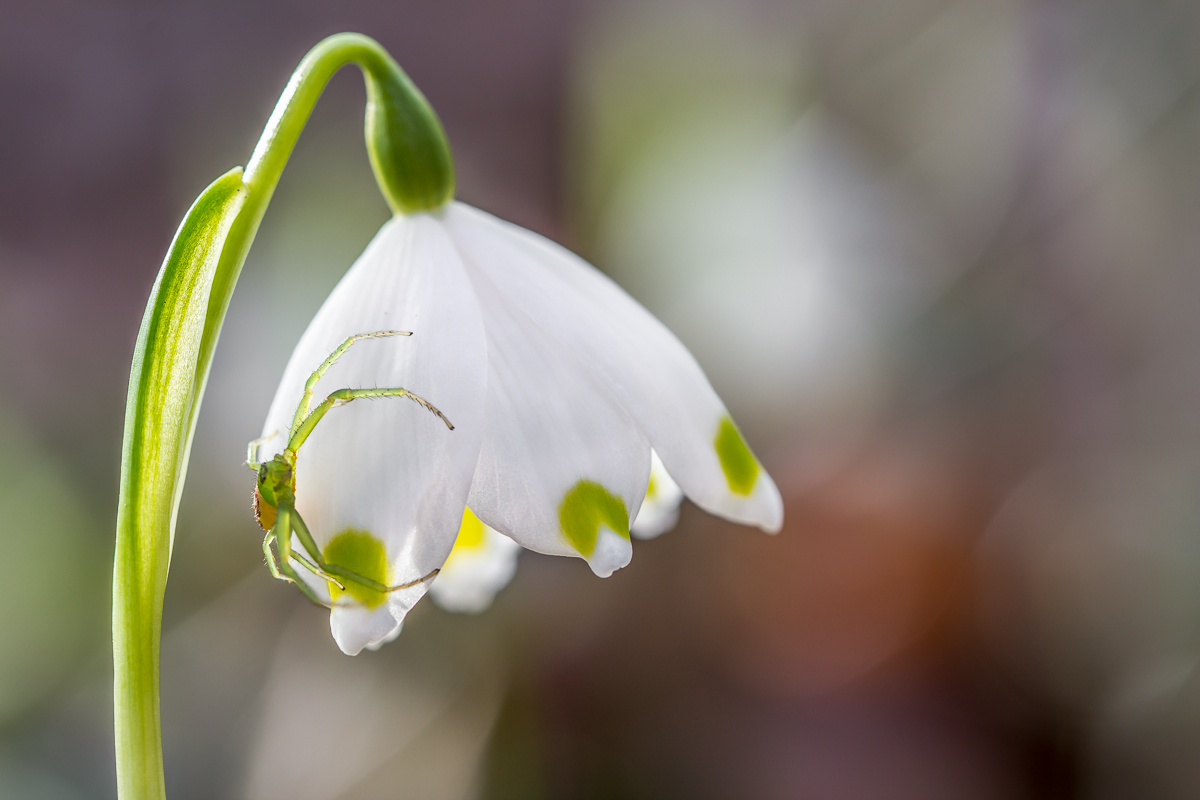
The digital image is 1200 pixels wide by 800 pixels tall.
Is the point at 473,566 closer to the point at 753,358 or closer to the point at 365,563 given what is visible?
the point at 365,563

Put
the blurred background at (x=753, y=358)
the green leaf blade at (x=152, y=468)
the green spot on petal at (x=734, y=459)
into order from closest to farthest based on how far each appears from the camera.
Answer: the green leaf blade at (x=152, y=468) → the green spot on petal at (x=734, y=459) → the blurred background at (x=753, y=358)

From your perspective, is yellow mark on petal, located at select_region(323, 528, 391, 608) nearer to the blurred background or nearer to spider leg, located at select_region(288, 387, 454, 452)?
spider leg, located at select_region(288, 387, 454, 452)

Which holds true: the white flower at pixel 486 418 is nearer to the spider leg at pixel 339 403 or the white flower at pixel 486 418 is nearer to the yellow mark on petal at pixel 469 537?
the spider leg at pixel 339 403

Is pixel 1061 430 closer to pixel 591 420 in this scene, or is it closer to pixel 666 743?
pixel 666 743

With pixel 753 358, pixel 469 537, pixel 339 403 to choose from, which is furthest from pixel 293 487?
pixel 753 358

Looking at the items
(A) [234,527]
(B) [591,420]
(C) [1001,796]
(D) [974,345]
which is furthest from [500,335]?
(C) [1001,796]

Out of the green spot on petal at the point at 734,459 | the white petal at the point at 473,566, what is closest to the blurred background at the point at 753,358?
the white petal at the point at 473,566
